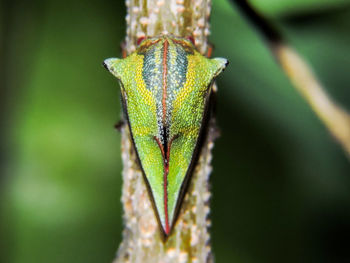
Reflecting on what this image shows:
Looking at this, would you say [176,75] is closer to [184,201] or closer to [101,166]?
[184,201]

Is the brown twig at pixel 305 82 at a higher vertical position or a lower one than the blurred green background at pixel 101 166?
higher

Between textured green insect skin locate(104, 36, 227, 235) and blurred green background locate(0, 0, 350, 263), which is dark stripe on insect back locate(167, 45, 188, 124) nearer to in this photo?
textured green insect skin locate(104, 36, 227, 235)

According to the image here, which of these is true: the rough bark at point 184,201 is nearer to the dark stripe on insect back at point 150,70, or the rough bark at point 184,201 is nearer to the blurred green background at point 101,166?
the dark stripe on insect back at point 150,70

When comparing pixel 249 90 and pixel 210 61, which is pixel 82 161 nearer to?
pixel 249 90

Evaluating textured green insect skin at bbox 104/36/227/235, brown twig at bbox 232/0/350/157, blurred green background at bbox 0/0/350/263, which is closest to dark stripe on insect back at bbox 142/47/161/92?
textured green insect skin at bbox 104/36/227/235

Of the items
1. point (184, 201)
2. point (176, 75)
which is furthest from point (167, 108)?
point (184, 201)

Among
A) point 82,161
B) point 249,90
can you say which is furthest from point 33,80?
point 249,90

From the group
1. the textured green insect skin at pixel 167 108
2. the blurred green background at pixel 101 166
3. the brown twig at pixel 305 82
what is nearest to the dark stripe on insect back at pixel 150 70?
the textured green insect skin at pixel 167 108
